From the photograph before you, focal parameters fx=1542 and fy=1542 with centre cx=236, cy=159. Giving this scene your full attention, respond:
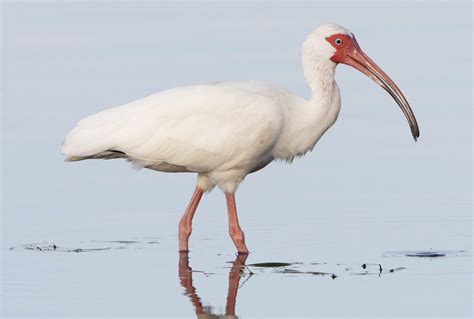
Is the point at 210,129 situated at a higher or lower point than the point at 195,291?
higher

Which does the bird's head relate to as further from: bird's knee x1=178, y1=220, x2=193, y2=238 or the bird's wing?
bird's knee x1=178, y1=220, x2=193, y2=238

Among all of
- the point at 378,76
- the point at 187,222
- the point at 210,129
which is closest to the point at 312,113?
the point at 378,76

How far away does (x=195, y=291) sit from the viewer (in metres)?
14.2

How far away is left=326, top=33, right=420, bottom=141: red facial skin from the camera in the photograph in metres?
16.6

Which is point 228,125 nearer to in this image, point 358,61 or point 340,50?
point 340,50

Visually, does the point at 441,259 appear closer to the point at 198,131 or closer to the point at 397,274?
the point at 397,274

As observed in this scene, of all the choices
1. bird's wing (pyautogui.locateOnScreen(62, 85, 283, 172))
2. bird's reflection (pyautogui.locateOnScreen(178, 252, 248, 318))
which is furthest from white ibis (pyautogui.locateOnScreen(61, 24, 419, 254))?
bird's reflection (pyautogui.locateOnScreen(178, 252, 248, 318))

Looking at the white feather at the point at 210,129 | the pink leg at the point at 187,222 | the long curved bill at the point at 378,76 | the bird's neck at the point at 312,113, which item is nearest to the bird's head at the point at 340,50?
the long curved bill at the point at 378,76

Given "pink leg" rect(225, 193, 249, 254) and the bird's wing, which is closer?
the bird's wing

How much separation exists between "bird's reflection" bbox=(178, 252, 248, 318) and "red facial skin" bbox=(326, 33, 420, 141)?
Answer: 2.40 m

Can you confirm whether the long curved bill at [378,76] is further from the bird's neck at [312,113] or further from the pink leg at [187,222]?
the pink leg at [187,222]

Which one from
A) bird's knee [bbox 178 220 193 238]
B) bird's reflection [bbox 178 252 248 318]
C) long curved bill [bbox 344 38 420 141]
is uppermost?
long curved bill [bbox 344 38 420 141]

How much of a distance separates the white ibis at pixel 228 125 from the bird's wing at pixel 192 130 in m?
0.01

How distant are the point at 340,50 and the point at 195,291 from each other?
3769 mm
